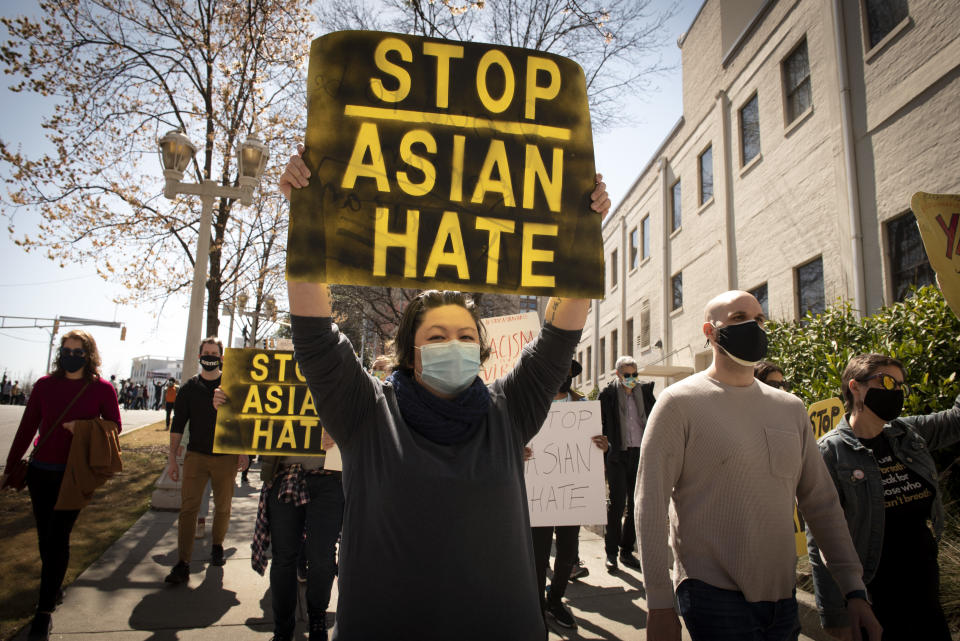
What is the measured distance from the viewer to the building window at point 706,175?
1714 centimetres

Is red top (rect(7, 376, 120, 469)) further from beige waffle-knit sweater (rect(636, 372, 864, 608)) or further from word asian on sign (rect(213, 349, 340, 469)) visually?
beige waffle-knit sweater (rect(636, 372, 864, 608))

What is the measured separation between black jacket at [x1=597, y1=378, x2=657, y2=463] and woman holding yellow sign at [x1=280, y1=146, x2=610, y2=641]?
4.84 metres

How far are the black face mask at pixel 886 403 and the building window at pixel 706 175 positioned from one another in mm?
14773

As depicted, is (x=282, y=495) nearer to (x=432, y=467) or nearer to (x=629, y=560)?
(x=432, y=467)

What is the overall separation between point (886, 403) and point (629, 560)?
4.04m

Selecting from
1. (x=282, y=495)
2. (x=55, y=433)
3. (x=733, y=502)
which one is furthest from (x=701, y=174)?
(x=55, y=433)

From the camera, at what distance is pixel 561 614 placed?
15.5 ft

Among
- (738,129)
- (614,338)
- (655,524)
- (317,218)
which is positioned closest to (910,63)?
(738,129)

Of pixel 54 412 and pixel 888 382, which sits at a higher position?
pixel 888 382

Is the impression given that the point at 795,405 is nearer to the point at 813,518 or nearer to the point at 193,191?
the point at 813,518

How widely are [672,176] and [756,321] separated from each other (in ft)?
60.2

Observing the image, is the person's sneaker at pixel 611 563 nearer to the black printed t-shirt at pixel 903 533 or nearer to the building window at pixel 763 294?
the black printed t-shirt at pixel 903 533

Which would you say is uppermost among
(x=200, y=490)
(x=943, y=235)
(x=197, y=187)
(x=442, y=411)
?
(x=197, y=187)

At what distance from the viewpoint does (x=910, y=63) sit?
9625 mm
